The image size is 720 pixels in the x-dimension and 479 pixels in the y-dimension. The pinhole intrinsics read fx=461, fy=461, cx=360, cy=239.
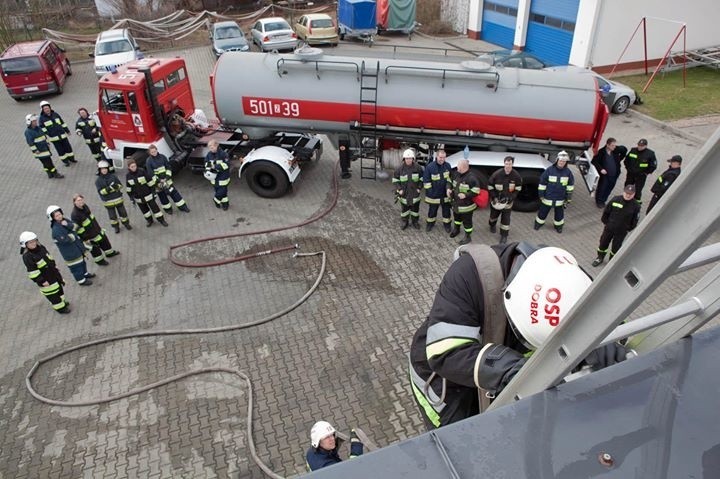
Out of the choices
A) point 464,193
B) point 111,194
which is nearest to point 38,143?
point 111,194

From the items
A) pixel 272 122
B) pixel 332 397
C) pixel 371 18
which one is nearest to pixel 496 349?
pixel 332 397

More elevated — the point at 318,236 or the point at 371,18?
the point at 371,18

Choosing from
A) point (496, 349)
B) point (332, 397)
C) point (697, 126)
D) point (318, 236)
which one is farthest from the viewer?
point (697, 126)

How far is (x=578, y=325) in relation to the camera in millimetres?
1477

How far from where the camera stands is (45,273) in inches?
Answer: 253

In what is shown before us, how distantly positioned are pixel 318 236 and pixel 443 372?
6316 mm

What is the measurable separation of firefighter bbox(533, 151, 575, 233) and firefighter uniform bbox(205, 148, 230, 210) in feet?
19.4

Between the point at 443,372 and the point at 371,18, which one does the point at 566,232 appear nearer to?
the point at 443,372

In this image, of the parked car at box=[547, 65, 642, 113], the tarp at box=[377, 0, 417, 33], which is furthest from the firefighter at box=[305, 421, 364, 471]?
the tarp at box=[377, 0, 417, 33]

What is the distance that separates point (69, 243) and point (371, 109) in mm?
5660

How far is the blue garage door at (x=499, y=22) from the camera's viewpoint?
20.2 metres

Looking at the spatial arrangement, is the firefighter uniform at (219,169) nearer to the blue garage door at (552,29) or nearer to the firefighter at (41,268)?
the firefighter at (41,268)

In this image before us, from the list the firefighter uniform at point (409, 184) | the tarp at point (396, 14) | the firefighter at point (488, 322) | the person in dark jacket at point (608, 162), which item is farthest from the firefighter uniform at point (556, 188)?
the tarp at point (396, 14)

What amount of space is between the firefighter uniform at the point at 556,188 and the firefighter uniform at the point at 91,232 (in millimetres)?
7555
